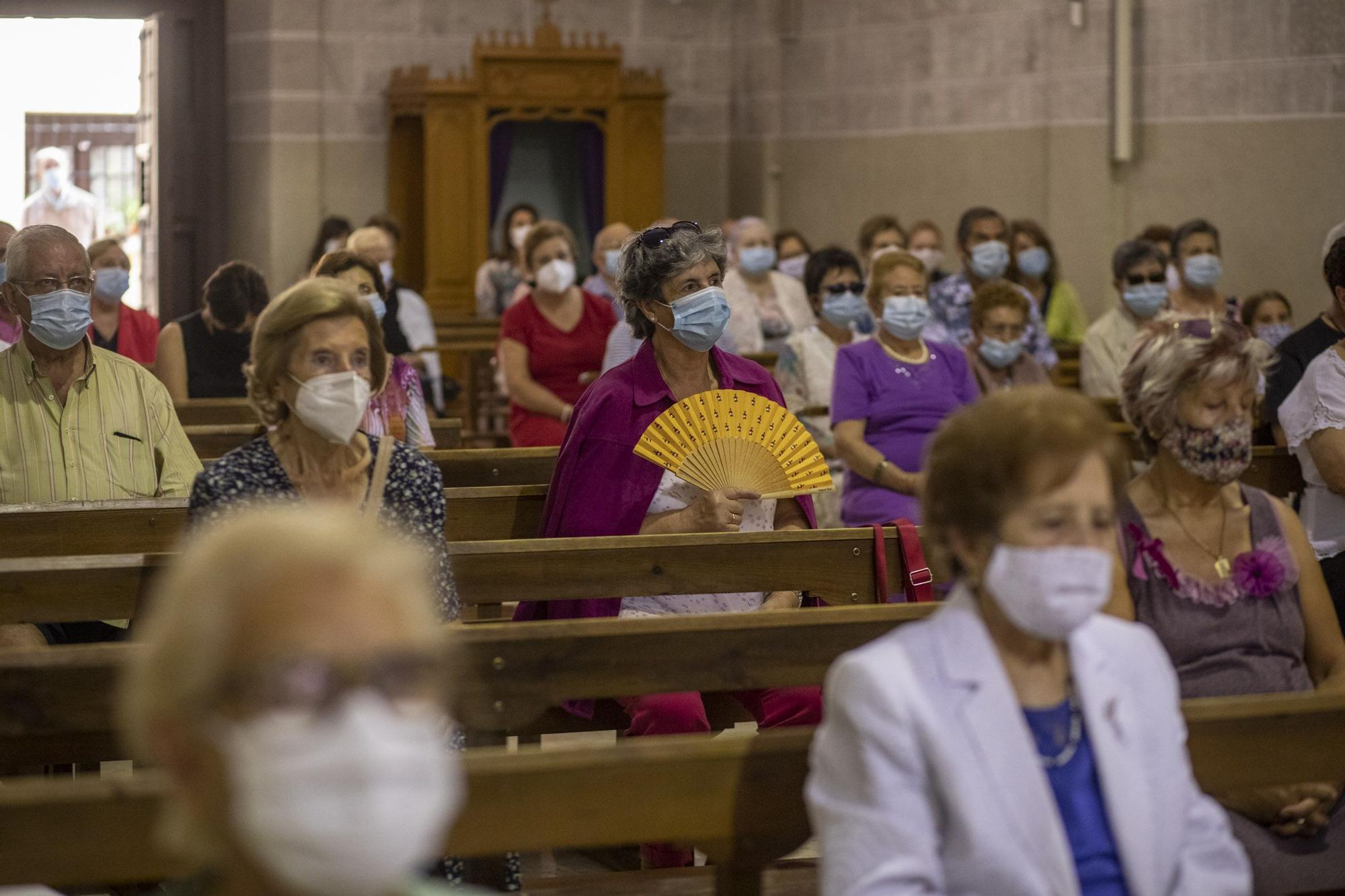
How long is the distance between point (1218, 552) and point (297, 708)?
206 cm

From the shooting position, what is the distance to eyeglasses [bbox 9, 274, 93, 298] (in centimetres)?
427

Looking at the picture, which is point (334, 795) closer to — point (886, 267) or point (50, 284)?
point (50, 284)

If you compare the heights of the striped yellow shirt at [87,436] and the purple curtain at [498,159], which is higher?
the purple curtain at [498,159]

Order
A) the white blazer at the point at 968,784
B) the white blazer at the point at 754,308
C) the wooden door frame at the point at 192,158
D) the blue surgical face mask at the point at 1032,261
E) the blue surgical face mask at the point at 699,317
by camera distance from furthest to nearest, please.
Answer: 1. the wooden door frame at the point at 192,158
2. the blue surgical face mask at the point at 1032,261
3. the white blazer at the point at 754,308
4. the blue surgical face mask at the point at 699,317
5. the white blazer at the point at 968,784

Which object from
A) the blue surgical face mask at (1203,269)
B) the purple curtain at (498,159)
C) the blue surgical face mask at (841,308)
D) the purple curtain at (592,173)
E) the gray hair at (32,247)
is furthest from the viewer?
the purple curtain at (592,173)

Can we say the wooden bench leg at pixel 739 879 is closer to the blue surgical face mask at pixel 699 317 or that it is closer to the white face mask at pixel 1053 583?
the white face mask at pixel 1053 583

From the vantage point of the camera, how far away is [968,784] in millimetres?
2150

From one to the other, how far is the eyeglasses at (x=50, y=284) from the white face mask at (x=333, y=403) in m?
1.43

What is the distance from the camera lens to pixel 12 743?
2.92 m

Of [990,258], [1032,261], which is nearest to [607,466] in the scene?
[990,258]

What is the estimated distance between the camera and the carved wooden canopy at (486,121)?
13148 millimetres

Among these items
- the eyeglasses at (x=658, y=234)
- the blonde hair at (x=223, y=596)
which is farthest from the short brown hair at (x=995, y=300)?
the blonde hair at (x=223, y=596)

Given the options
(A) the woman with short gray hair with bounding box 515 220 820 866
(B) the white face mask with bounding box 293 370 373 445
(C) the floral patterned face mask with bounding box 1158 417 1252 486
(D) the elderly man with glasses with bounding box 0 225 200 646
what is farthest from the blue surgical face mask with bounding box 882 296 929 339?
(B) the white face mask with bounding box 293 370 373 445

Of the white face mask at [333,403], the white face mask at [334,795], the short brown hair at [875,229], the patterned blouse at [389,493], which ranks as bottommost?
the white face mask at [334,795]
